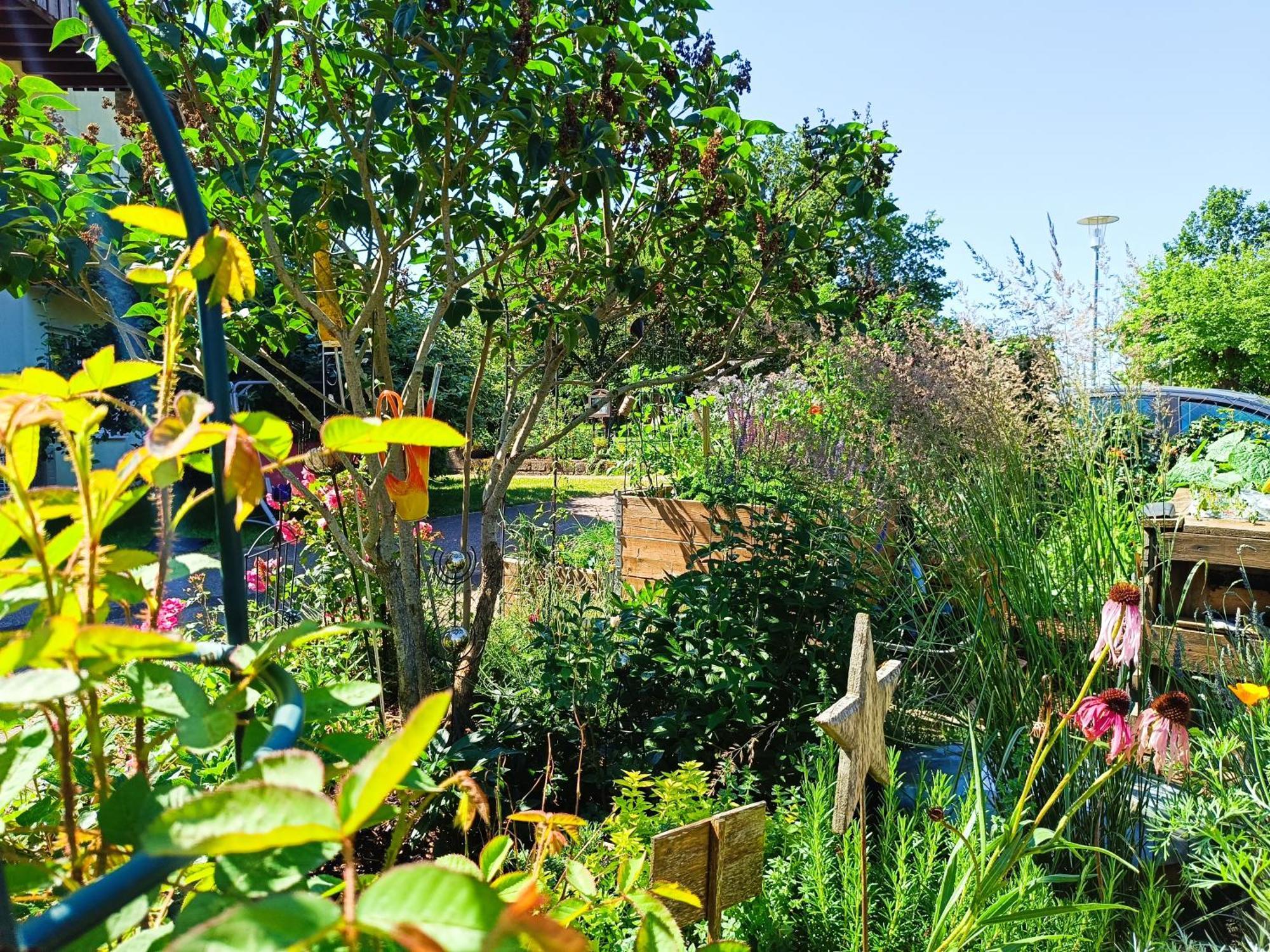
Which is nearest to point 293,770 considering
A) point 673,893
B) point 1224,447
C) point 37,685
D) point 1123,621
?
point 37,685

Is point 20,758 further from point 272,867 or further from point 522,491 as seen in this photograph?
point 522,491

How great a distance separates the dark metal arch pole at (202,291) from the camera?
25.0 inches

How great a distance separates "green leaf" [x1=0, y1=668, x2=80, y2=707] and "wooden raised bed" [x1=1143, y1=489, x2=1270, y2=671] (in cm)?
260

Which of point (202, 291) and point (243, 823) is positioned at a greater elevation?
point (202, 291)

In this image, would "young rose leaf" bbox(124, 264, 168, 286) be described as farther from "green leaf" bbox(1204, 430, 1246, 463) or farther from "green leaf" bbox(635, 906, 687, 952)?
"green leaf" bbox(1204, 430, 1246, 463)

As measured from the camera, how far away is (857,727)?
1.27 meters

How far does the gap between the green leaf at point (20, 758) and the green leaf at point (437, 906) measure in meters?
0.39

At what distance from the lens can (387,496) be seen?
285 cm

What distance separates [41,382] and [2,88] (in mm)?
2229

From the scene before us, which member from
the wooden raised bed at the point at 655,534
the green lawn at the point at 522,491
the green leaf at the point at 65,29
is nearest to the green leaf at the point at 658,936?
the green leaf at the point at 65,29

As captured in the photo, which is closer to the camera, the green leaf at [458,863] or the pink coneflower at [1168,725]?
the green leaf at [458,863]

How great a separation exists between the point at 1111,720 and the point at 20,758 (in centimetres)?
142

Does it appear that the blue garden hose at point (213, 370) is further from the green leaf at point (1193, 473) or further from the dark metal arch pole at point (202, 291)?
the green leaf at point (1193, 473)

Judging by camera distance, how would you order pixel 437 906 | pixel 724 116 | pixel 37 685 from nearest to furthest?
pixel 437 906 → pixel 37 685 → pixel 724 116
